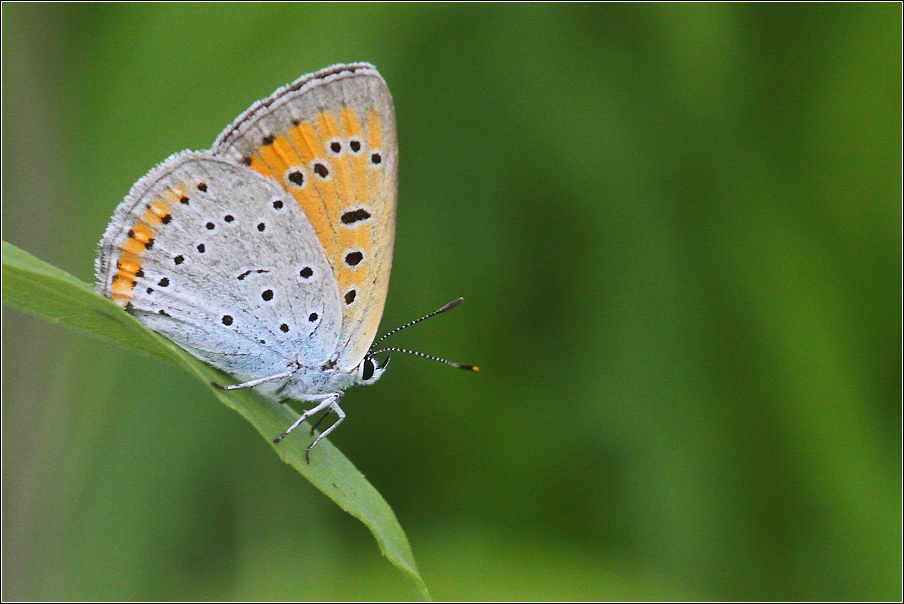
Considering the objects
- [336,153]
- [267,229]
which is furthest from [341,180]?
[267,229]

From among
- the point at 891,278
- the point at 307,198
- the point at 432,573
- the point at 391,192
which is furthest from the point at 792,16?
the point at 432,573

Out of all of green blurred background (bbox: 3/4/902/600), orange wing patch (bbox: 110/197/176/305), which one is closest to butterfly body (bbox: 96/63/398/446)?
orange wing patch (bbox: 110/197/176/305)

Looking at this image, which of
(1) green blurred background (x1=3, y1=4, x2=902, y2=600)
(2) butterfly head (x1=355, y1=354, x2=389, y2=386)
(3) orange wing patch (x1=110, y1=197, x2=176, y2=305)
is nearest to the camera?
(3) orange wing patch (x1=110, y1=197, x2=176, y2=305)

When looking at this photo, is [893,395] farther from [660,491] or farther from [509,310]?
[509,310]

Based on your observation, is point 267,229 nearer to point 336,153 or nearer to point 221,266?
point 221,266

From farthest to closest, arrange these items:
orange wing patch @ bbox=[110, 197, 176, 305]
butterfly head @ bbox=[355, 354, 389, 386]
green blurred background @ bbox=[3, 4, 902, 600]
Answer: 1. green blurred background @ bbox=[3, 4, 902, 600]
2. butterfly head @ bbox=[355, 354, 389, 386]
3. orange wing patch @ bbox=[110, 197, 176, 305]

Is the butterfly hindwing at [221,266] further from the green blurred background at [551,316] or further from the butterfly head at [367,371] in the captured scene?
the green blurred background at [551,316]

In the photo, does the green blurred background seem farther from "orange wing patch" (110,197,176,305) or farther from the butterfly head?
"orange wing patch" (110,197,176,305)
